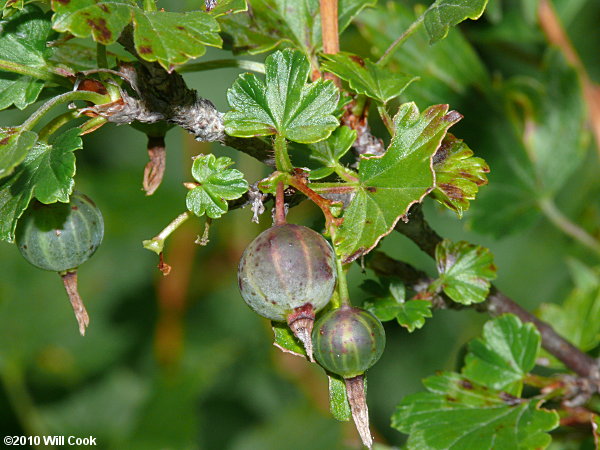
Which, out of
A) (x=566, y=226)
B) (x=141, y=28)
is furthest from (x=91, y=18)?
(x=566, y=226)

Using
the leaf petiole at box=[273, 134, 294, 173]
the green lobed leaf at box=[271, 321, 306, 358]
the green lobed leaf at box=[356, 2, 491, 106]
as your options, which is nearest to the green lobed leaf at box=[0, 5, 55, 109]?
the leaf petiole at box=[273, 134, 294, 173]

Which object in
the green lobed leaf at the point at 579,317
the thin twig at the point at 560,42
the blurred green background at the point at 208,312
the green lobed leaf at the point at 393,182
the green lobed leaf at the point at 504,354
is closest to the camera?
the green lobed leaf at the point at 393,182

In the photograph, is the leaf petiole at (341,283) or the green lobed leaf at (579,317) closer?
the leaf petiole at (341,283)

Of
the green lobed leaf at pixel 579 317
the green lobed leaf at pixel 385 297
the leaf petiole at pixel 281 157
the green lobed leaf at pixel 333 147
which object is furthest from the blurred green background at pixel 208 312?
the leaf petiole at pixel 281 157

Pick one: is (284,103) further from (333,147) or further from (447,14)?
(447,14)

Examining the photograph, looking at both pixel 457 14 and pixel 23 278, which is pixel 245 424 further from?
pixel 457 14

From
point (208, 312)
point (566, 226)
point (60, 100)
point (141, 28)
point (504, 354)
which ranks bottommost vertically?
point (208, 312)

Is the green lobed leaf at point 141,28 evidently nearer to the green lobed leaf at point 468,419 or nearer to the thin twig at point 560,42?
the green lobed leaf at point 468,419

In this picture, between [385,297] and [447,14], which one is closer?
[447,14]
